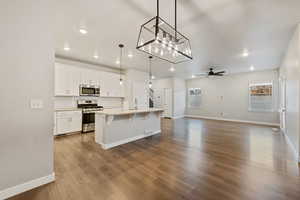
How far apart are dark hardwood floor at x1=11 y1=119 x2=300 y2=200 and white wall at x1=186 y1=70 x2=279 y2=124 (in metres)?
3.90

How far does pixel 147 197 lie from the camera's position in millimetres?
1672

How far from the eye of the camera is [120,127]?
11.8 feet

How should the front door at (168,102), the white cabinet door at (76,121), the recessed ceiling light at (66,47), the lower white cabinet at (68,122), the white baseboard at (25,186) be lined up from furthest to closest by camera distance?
1. the front door at (168,102)
2. the white cabinet door at (76,121)
3. the lower white cabinet at (68,122)
4. the recessed ceiling light at (66,47)
5. the white baseboard at (25,186)

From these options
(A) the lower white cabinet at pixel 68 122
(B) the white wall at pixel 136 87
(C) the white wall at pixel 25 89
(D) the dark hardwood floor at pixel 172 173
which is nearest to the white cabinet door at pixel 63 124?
(A) the lower white cabinet at pixel 68 122

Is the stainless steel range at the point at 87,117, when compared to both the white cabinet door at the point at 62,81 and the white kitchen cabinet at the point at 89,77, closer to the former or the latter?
the white cabinet door at the point at 62,81

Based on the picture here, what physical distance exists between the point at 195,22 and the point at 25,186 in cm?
385

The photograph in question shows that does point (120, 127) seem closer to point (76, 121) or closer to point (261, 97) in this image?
point (76, 121)

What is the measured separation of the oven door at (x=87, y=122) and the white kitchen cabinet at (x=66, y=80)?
0.88 meters

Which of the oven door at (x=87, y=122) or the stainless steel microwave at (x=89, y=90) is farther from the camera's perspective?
the stainless steel microwave at (x=89, y=90)

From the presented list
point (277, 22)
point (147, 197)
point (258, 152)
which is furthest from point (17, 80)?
point (258, 152)

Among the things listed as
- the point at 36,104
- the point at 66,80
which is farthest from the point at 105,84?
the point at 36,104

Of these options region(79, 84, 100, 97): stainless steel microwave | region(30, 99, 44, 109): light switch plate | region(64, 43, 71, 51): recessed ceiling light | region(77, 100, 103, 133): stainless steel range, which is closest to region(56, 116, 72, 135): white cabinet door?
region(77, 100, 103, 133): stainless steel range

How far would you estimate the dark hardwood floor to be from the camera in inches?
68.0

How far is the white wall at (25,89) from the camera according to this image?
1627 mm
